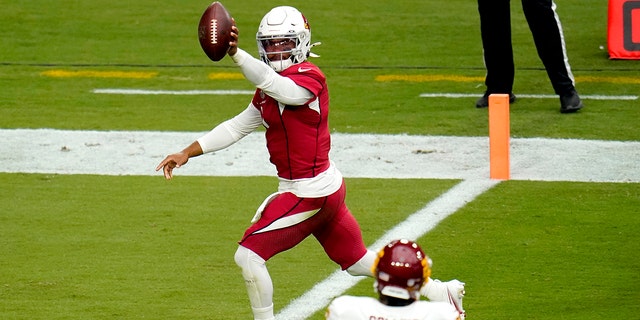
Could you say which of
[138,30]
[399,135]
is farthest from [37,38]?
[399,135]

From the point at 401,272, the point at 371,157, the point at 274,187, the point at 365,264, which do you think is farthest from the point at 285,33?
the point at 371,157

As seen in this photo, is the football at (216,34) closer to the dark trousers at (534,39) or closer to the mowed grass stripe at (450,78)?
the dark trousers at (534,39)

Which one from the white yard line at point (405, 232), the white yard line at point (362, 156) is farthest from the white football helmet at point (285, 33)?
the white yard line at point (362, 156)

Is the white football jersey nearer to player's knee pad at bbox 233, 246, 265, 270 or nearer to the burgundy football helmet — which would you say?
the burgundy football helmet

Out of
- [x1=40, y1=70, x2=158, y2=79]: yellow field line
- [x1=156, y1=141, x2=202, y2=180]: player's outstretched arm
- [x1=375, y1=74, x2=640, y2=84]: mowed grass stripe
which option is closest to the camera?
[x1=156, y1=141, x2=202, y2=180]: player's outstretched arm

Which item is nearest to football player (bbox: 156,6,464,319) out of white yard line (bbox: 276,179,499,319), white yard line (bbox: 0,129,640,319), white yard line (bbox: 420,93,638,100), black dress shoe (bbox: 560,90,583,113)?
white yard line (bbox: 276,179,499,319)

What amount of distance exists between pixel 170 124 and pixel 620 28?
16.6 feet

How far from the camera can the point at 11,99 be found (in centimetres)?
1284

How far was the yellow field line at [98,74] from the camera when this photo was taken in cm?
1388

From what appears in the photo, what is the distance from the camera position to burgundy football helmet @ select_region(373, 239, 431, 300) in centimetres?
445

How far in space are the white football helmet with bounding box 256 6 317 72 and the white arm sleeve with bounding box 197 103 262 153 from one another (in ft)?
1.41

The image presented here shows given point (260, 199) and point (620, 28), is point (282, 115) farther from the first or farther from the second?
point (620, 28)

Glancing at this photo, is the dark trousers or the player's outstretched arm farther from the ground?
the player's outstretched arm

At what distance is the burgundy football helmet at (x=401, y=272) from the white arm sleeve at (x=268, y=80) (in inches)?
61.0
